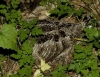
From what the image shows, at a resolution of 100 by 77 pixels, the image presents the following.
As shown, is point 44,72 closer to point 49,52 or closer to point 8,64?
point 49,52

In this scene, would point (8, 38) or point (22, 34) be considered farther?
point (22, 34)

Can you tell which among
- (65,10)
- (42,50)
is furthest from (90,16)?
(42,50)

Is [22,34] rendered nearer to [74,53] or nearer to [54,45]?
[54,45]

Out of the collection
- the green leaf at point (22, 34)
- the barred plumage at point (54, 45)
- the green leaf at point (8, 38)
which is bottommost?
the barred plumage at point (54, 45)

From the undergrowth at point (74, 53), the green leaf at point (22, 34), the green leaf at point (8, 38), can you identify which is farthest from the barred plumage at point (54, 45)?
the green leaf at point (8, 38)

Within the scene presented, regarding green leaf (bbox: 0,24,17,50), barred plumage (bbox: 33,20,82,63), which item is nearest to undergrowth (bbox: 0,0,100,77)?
green leaf (bbox: 0,24,17,50)

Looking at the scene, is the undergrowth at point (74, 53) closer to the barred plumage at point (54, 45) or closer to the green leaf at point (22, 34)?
the green leaf at point (22, 34)

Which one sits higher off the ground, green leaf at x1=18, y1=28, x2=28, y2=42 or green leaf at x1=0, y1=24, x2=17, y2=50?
green leaf at x1=0, y1=24, x2=17, y2=50

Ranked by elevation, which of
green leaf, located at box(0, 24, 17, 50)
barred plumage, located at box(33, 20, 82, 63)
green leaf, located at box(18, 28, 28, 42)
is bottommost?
barred plumage, located at box(33, 20, 82, 63)

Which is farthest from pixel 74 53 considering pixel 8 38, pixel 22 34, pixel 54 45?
pixel 8 38

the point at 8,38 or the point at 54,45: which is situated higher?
the point at 8,38

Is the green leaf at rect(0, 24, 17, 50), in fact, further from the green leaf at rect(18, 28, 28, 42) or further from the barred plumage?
the barred plumage
